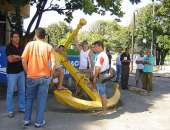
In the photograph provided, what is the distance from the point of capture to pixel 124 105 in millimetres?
12398

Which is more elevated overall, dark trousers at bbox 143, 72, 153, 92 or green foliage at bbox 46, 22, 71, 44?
green foliage at bbox 46, 22, 71, 44

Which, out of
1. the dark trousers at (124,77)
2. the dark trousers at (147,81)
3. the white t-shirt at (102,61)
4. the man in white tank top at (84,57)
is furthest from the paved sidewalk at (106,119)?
the dark trousers at (124,77)

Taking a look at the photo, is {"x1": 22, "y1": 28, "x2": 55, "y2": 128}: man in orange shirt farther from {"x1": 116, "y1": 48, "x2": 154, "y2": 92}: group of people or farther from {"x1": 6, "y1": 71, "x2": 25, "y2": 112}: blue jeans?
{"x1": 116, "y1": 48, "x2": 154, "y2": 92}: group of people

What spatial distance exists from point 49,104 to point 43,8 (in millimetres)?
6254

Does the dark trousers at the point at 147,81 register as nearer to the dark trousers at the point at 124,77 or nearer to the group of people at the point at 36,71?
the dark trousers at the point at 124,77

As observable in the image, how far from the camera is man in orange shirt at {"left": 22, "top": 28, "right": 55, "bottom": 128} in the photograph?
8672 mm

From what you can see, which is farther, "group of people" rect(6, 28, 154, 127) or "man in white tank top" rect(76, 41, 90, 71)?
"man in white tank top" rect(76, 41, 90, 71)

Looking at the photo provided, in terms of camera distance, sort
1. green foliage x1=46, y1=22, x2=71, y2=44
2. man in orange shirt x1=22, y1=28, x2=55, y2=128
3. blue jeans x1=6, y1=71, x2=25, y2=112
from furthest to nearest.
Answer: green foliage x1=46, y1=22, x2=71, y2=44, blue jeans x1=6, y1=71, x2=25, y2=112, man in orange shirt x1=22, y1=28, x2=55, y2=128

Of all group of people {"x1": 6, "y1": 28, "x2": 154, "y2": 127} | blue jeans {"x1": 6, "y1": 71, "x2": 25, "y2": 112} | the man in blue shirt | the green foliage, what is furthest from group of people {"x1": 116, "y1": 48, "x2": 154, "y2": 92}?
the green foliage

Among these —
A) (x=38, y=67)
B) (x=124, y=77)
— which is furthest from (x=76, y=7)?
(x=38, y=67)

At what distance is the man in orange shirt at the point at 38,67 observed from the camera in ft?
28.5

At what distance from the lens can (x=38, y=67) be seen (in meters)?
8.66

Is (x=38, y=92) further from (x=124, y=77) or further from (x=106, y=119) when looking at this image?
(x=124, y=77)

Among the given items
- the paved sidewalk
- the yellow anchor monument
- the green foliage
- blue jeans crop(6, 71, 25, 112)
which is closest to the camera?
the paved sidewalk
